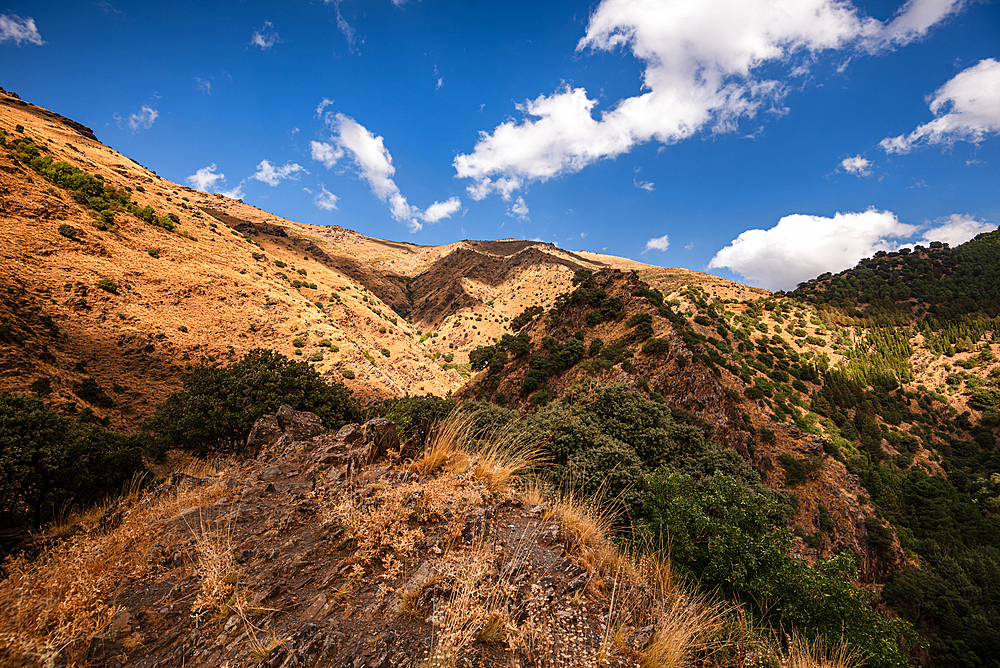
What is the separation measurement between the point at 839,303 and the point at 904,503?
147 ft

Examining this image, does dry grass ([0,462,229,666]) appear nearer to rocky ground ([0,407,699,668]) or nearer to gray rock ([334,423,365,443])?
rocky ground ([0,407,699,668])

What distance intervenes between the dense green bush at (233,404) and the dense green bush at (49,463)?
9.66 feet

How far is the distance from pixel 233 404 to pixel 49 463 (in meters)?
5.37

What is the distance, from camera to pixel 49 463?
274 inches

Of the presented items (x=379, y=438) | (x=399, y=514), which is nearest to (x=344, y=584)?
(x=399, y=514)

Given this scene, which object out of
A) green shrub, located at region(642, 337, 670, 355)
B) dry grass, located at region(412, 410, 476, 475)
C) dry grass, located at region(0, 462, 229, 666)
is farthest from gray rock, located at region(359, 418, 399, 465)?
green shrub, located at region(642, 337, 670, 355)

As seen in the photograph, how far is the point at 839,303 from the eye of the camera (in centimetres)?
5531

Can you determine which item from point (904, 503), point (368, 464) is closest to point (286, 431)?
point (368, 464)

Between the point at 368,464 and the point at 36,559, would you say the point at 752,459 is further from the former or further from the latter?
the point at 36,559

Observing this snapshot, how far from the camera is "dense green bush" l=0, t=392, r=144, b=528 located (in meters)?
6.45

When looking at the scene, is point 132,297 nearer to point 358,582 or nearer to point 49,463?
point 49,463

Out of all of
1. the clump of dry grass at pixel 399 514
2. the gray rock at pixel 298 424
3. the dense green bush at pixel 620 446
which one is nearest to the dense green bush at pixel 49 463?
the gray rock at pixel 298 424

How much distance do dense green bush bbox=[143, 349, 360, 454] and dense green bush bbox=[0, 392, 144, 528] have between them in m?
2.94

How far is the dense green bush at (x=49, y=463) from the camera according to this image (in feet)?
21.1
